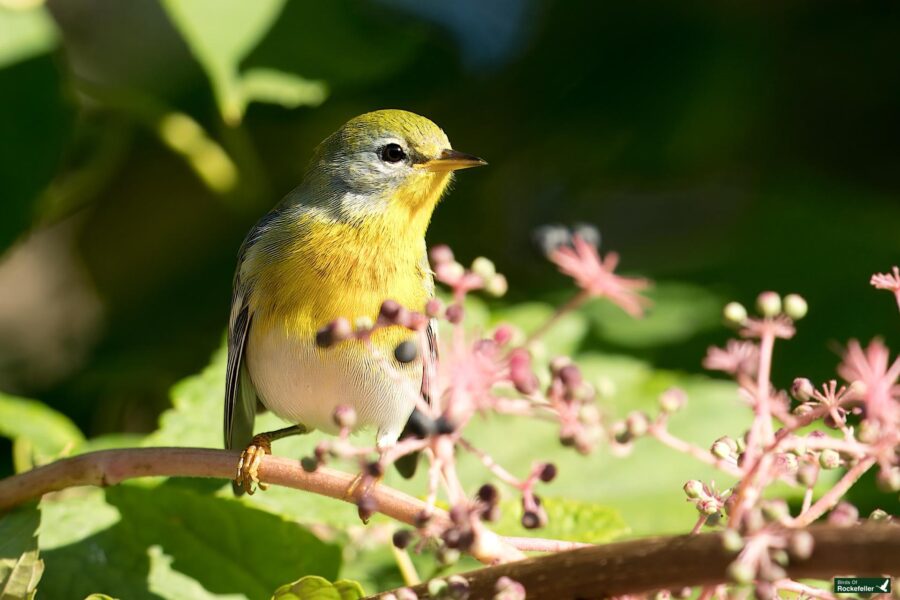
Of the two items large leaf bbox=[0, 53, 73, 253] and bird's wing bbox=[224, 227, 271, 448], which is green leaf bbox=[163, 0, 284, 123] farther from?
large leaf bbox=[0, 53, 73, 253]

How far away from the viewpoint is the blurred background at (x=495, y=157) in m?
3.81

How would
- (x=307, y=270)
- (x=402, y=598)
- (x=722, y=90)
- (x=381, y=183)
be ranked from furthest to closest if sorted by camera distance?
(x=722, y=90)
(x=381, y=183)
(x=307, y=270)
(x=402, y=598)

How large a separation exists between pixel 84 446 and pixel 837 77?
12.6 feet

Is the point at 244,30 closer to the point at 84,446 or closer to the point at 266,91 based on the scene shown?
the point at 266,91

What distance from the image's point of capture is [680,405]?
5.30ft

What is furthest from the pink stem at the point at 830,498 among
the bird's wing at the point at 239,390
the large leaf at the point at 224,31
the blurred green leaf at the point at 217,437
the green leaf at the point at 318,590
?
the large leaf at the point at 224,31

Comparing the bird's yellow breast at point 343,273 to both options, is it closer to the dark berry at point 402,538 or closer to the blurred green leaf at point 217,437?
the blurred green leaf at point 217,437

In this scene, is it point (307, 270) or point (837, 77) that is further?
point (837, 77)

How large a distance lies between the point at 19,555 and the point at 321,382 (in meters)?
0.95

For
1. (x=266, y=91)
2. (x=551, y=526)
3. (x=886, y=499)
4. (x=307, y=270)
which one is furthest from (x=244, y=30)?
(x=886, y=499)

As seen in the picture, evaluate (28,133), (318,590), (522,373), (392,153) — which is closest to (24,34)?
(28,133)

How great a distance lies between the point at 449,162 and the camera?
327cm

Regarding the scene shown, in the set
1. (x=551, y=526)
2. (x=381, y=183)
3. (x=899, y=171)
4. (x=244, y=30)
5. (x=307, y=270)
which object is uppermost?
(x=899, y=171)

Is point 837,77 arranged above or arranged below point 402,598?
above
